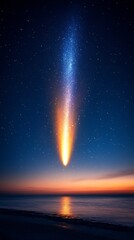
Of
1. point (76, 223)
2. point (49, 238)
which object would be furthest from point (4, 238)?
point (76, 223)

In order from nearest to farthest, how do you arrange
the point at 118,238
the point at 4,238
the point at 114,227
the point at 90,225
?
the point at 4,238
the point at 118,238
the point at 114,227
the point at 90,225

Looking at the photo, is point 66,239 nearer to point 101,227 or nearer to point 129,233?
point 129,233

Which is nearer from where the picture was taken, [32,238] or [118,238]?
[32,238]

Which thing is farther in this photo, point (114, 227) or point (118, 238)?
point (114, 227)

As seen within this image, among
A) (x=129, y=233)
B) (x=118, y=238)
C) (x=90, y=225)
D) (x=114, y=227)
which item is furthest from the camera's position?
(x=90, y=225)

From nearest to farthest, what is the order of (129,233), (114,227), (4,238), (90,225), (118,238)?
(4,238)
(118,238)
(129,233)
(114,227)
(90,225)

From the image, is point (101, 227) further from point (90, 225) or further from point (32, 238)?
point (32, 238)

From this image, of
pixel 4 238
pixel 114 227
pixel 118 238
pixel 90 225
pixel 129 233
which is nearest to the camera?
pixel 4 238

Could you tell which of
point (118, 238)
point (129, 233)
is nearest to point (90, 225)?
point (129, 233)
